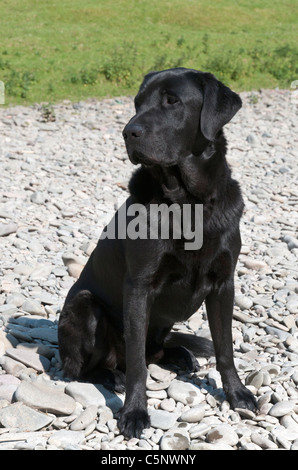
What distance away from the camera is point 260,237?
6688 millimetres

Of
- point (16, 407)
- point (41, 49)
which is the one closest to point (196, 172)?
point (16, 407)

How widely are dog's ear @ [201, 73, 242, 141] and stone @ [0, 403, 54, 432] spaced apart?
1585mm

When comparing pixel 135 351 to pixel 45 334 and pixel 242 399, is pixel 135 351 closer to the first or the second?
pixel 242 399

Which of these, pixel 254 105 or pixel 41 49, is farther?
pixel 41 49

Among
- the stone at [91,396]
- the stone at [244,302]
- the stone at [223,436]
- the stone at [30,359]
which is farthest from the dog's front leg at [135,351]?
the stone at [244,302]

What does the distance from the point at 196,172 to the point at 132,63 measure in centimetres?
1212

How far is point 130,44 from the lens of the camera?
55.6ft

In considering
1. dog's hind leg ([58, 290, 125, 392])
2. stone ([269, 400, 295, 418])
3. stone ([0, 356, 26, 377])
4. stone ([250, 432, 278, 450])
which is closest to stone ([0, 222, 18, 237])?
stone ([0, 356, 26, 377])

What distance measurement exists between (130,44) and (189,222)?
14.7 m

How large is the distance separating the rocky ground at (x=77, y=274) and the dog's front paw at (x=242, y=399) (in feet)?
0.13

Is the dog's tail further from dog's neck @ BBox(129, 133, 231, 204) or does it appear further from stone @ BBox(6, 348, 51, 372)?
dog's neck @ BBox(129, 133, 231, 204)

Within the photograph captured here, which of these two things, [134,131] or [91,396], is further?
[91,396]

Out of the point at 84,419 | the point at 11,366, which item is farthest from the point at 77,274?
the point at 84,419
